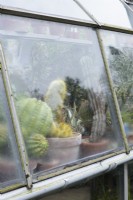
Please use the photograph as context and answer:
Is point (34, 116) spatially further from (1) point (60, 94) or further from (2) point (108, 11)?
(2) point (108, 11)

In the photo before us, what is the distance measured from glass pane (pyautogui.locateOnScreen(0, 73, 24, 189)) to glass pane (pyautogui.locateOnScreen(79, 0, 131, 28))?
147 cm

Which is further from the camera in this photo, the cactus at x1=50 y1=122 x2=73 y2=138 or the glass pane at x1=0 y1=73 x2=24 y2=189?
the cactus at x1=50 y1=122 x2=73 y2=138

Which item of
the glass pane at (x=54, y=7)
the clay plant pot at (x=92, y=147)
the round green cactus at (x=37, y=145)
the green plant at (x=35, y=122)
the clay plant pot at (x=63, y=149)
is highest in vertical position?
the glass pane at (x=54, y=7)

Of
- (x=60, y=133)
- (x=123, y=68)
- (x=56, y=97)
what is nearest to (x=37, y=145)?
(x=60, y=133)

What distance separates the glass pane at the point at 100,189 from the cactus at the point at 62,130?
324mm

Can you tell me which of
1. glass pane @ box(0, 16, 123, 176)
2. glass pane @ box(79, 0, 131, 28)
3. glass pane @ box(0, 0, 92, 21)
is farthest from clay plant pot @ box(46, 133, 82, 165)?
glass pane @ box(79, 0, 131, 28)

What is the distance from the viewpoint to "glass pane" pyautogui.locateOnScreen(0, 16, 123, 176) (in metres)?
2.19

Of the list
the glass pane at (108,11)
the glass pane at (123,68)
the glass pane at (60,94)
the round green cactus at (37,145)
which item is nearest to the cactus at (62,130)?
the glass pane at (60,94)

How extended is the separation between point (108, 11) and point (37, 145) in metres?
1.98

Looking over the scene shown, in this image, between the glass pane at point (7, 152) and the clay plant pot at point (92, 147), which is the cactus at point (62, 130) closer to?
the clay plant pot at point (92, 147)

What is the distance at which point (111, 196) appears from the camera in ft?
8.98

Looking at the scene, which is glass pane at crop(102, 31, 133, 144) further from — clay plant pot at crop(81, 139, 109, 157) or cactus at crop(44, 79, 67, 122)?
cactus at crop(44, 79, 67, 122)

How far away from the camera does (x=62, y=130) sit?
7.80ft

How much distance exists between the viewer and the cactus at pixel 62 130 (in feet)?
7.63
